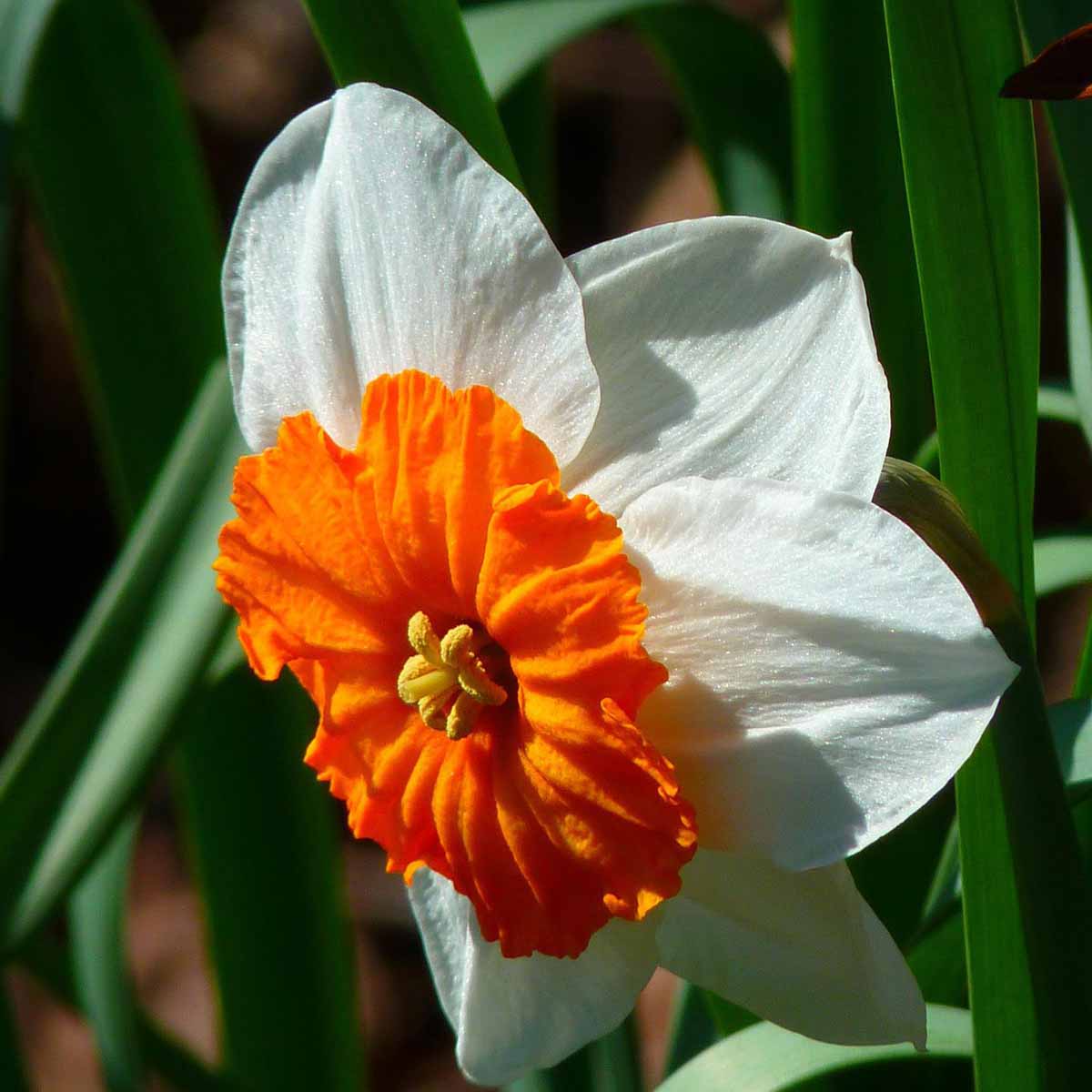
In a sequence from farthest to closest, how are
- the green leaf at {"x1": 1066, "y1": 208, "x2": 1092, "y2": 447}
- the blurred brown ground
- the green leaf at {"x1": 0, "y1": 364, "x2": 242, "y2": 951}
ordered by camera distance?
the blurred brown ground
the green leaf at {"x1": 0, "y1": 364, "x2": 242, "y2": 951}
the green leaf at {"x1": 1066, "y1": 208, "x2": 1092, "y2": 447}

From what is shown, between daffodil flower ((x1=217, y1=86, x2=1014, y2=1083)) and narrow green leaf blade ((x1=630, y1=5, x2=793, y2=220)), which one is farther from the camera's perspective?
narrow green leaf blade ((x1=630, y1=5, x2=793, y2=220))

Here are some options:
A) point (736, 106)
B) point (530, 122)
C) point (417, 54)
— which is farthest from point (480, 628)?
point (530, 122)

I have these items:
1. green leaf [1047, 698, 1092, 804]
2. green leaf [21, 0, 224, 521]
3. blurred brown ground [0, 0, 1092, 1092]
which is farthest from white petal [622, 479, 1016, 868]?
blurred brown ground [0, 0, 1092, 1092]

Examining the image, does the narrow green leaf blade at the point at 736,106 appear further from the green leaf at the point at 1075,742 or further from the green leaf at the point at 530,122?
the green leaf at the point at 1075,742

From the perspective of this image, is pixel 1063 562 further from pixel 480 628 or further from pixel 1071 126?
pixel 480 628

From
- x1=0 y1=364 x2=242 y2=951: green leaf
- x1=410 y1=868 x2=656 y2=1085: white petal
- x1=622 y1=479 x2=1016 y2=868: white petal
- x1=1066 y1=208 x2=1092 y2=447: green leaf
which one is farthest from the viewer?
x1=0 y1=364 x2=242 y2=951: green leaf

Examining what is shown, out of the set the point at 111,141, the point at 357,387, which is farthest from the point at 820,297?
the point at 111,141

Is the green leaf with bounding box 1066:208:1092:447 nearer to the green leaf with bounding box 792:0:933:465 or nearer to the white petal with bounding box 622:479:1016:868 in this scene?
the green leaf with bounding box 792:0:933:465
